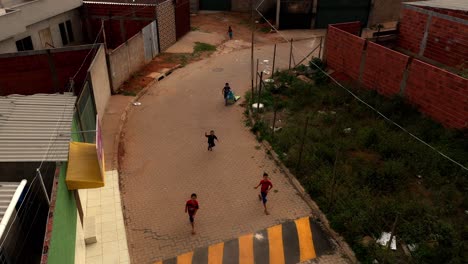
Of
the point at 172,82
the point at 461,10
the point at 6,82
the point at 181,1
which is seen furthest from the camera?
the point at 181,1

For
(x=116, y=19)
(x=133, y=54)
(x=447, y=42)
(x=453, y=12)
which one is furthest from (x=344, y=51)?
(x=116, y=19)

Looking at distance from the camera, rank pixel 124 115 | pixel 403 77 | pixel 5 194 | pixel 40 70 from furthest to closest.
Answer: pixel 124 115, pixel 40 70, pixel 403 77, pixel 5 194

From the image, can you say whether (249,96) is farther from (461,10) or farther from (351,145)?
(461,10)

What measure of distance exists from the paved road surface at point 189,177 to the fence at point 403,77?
5581 millimetres

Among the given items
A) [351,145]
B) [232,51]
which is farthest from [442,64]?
[232,51]

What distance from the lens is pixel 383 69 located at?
15492 millimetres

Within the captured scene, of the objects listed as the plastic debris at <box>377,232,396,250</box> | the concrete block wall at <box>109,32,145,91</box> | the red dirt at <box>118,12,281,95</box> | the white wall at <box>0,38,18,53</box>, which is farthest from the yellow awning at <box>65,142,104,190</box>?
the white wall at <box>0,38,18,53</box>

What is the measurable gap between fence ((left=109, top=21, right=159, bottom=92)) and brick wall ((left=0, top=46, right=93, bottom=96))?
181 cm

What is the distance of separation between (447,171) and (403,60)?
5.19 metres

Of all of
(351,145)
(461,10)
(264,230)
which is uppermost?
(461,10)

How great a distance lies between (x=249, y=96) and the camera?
58.6 feet

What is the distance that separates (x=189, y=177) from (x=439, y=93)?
9.37 meters

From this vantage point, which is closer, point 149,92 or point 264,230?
point 264,230

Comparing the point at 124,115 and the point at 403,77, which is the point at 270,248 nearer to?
the point at 403,77
